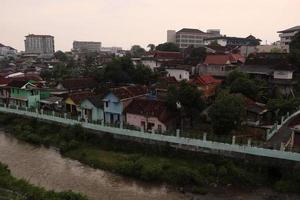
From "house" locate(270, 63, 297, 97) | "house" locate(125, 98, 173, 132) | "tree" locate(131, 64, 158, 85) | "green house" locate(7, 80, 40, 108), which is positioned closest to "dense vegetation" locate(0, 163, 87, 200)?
"house" locate(125, 98, 173, 132)

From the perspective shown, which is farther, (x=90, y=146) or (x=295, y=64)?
(x=295, y=64)

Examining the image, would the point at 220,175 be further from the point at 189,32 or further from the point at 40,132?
the point at 189,32

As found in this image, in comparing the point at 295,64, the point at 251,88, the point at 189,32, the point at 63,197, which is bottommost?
the point at 63,197

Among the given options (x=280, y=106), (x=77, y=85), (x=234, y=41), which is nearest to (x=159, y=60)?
(x=77, y=85)

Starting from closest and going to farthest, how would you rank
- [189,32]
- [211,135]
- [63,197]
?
[63,197] → [211,135] → [189,32]

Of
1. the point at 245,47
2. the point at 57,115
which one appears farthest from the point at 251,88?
the point at 245,47

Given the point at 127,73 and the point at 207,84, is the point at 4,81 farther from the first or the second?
the point at 207,84

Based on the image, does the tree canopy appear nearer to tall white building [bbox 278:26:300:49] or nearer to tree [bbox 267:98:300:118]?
tree [bbox 267:98:300:118]

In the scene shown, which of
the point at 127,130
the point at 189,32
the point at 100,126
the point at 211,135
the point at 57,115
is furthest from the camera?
the point at 189,32
